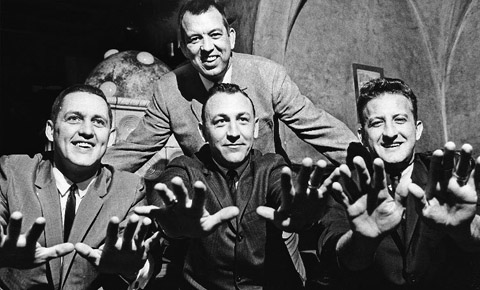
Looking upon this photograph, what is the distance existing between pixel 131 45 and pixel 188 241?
8.02ft

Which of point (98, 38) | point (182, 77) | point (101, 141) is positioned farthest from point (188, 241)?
point (98, 38)

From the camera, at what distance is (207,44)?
2219mm

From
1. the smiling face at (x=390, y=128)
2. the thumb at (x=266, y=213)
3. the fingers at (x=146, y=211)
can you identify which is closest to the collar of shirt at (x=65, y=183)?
the fingers at (x=146, y=211)

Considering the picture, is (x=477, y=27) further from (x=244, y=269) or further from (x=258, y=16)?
(x=244, y=269)

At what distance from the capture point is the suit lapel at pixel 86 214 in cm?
173

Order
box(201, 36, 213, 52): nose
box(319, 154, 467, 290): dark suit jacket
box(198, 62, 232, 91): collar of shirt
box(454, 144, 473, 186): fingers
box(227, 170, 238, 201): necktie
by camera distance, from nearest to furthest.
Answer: box(454, 144, 473, 186): fingers
box(319, 154, 467, 290): dark suit jacket
box(227, 170, 238, 201): necktie
box(201, 36, 213, 52): nose
box(198, 62, 232, 91): collar of shirt

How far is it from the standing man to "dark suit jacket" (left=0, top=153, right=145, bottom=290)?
47 cm

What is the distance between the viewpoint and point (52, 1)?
4234mm

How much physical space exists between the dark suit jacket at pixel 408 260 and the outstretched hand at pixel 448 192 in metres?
0.17

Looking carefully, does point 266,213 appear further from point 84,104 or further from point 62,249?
point 84,104

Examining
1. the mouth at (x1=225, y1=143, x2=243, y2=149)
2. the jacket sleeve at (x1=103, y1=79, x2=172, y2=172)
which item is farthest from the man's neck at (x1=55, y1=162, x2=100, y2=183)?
the mouth at (x1=225, y1=143, x2=243, y2=149)

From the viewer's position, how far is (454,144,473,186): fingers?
4.28 ft

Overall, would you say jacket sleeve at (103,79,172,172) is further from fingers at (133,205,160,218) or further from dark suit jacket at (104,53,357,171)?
fingers at (133,205,160,218)

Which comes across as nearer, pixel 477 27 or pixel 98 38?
pixel 477 27
